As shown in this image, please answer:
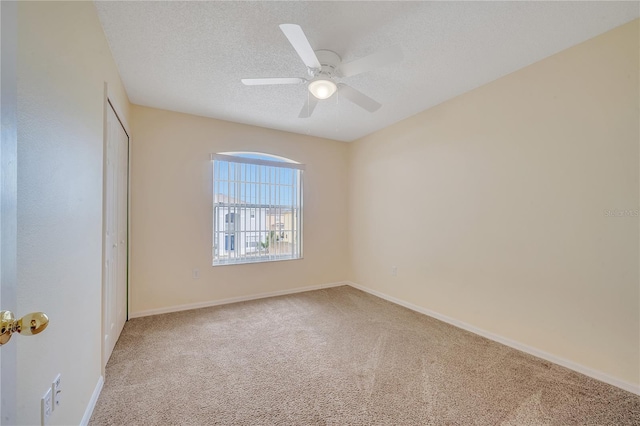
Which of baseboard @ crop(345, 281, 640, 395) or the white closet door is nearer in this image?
baseboard @ crop(345, 281, 640, 395)

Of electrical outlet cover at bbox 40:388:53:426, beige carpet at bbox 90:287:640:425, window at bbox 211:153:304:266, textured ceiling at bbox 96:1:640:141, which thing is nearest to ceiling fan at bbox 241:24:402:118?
textured ceiling at bbox 96:1:640:141

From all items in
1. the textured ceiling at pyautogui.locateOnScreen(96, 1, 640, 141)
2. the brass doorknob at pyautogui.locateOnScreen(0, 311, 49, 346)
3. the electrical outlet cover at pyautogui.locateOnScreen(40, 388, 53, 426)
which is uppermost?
the textured ceiling at pyautogui.locateOnScreen(96, 1, 640, 141)

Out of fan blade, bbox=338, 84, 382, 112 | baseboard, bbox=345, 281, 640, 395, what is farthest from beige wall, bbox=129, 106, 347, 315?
fan blade, bbox=338, 84, 382, 112

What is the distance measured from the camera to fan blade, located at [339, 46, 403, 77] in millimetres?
1644

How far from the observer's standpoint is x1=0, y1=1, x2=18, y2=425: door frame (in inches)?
22.2

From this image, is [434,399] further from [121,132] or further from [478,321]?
[121,132]

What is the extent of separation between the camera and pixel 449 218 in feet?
9.96

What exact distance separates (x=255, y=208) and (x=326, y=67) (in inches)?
93.0

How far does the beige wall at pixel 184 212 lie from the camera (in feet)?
10.4

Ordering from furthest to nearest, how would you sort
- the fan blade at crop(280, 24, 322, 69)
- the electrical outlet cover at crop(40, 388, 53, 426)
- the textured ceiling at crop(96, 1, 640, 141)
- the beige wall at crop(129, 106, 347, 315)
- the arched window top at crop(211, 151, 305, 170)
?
the arched window top at crop(211, 151, 305, 170) < the beige wall at crop(129, 106, 347, 315) < the textured ceiling at crop(96, 1, 640, 141) < the fan blade at crop(280, 24, 322, 69) < the electrical outlet cover at crop(40, 388, 53, 426)

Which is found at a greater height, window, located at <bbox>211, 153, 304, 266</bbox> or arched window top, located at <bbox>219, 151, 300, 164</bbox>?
arched window top, located at <bbox>219, 151, 300, 164</bbox>

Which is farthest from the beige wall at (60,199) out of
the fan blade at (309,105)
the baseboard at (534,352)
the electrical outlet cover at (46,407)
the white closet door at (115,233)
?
the baseboard at (534,352)

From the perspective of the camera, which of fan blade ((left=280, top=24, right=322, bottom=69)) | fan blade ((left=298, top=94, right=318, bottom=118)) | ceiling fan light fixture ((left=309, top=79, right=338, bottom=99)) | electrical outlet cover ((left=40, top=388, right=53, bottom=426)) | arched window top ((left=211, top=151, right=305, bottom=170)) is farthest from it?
arched window top ((left=211, top=151, right=305, bottom=170))

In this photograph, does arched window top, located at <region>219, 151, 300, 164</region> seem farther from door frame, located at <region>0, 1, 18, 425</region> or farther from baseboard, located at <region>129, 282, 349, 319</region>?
door frame, located at <region>0, 1, 18, 425</region>
